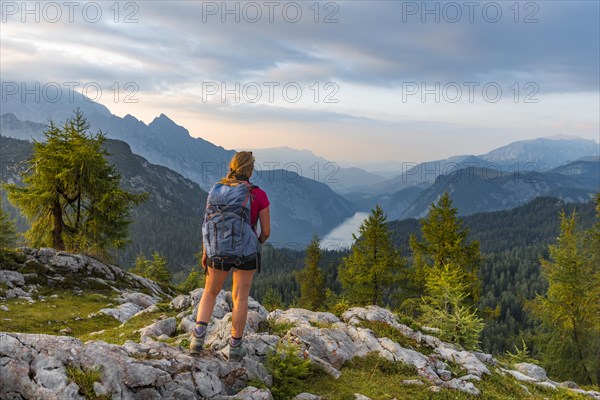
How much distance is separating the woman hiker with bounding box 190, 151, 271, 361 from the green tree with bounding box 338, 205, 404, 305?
83.7ft

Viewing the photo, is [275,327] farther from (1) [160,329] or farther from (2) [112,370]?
(2) [112,370]

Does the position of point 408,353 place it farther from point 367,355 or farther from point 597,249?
point 597,249

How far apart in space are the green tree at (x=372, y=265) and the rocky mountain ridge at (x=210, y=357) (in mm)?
15333

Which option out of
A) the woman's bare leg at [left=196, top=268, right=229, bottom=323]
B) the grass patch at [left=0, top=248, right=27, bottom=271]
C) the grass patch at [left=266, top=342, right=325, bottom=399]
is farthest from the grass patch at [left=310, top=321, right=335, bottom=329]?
the grass patch at [left=0, top=248, right=27, bottom=271]

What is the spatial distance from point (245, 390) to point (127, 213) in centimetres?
2558

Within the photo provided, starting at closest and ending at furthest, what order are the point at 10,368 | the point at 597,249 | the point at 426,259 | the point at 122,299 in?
the point at 10,368
the point at 122,299
the point at 597,249
the point at 426,259

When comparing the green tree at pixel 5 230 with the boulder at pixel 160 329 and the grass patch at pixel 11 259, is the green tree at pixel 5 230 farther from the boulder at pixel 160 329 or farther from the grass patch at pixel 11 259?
the boulder at pixel 160 329

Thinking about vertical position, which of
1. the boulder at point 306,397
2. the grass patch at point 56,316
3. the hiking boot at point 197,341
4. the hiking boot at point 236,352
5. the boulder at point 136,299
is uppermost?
the hiking boot at point 197,341

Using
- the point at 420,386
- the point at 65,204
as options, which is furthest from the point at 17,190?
the point at 420,386

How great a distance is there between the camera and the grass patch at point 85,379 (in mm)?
6088

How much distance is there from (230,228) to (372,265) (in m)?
26.8

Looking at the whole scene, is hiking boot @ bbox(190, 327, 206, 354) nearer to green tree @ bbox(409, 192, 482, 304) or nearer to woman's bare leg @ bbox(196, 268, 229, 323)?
woman's bare leg @ bbox(196, 268, 229, 323)

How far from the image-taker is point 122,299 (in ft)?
72.9

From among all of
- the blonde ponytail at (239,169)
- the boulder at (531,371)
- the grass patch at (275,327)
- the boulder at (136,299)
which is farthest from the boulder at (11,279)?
the boulder at (531,371)
